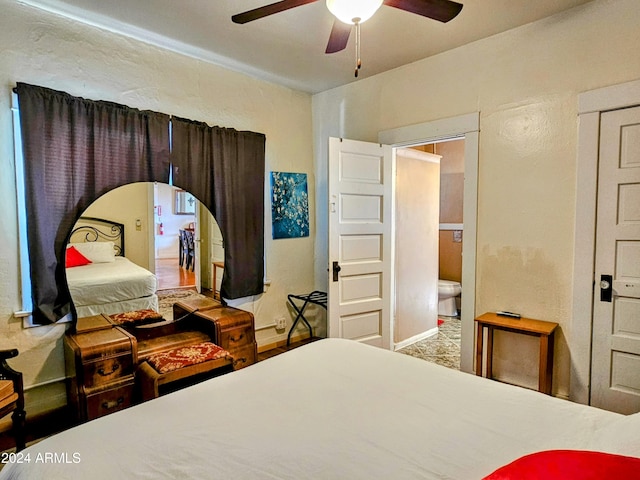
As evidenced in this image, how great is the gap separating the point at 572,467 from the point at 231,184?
10.0 ft

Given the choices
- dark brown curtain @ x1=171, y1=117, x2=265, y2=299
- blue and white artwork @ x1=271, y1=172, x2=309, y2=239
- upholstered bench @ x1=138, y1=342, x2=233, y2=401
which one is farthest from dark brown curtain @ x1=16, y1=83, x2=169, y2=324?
blue and white artwork @ x1=271, y1=172, x2=309, y2=239

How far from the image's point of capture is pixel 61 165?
2459 mm

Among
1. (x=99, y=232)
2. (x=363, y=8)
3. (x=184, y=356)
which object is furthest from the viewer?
(x=99, y=232)

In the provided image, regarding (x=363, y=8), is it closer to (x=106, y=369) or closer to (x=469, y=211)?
(x=469, y=211)

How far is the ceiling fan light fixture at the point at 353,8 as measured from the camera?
159cm

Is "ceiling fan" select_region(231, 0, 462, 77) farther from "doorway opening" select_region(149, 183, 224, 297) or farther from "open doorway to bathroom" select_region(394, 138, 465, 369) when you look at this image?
"open doorway to bathroom" select_region(394, 138, 465, 369)

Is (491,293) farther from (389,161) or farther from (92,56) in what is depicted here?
(92,56)

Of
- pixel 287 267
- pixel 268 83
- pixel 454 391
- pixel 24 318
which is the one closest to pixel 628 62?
pixel 454 391

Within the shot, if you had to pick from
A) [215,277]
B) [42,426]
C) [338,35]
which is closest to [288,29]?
[338,35]

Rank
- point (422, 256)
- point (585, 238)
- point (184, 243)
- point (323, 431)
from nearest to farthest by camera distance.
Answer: point (323, 431)
point (585, 238)
point (184, 243)
point (422, 256)

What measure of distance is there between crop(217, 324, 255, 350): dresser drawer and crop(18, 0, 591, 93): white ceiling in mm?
2291

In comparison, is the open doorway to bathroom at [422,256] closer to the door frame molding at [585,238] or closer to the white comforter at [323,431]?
the door frame molding at [585,238]

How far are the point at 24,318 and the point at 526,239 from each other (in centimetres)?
345

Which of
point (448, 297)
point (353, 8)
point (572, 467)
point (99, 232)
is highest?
point (353, 8)
